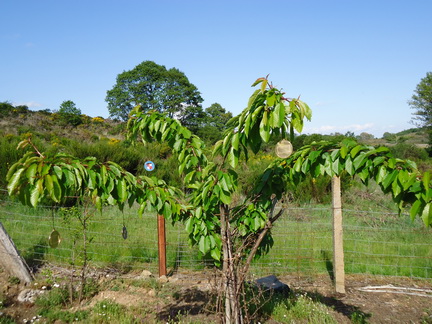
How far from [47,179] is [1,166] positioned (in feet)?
30.4

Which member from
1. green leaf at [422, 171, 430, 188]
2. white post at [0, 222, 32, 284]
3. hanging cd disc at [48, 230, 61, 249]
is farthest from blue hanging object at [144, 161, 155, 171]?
green leaf at [422, 171, 430, 188]

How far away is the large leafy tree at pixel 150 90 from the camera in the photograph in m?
33.5

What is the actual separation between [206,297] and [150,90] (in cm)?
3263

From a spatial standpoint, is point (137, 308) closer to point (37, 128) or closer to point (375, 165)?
point (375, 165)

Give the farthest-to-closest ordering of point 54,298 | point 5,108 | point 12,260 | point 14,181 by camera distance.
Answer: point 5,108
point 12,260
point 54,298
point 14,181

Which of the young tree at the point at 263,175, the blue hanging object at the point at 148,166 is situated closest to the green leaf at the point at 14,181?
the young tree at the point at 263,175

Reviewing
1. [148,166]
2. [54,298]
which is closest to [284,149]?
[54,298]

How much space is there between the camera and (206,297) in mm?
4098

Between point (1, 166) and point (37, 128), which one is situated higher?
point (37, 128)

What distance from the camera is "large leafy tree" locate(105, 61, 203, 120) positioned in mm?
33500

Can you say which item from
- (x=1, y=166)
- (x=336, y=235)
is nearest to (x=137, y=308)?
(x=336, y=235)

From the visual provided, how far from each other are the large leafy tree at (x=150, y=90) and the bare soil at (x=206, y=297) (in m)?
29.2

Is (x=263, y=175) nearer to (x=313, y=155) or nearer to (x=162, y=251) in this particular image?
(x=313, y=155)

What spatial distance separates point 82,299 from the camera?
421 centimetres
